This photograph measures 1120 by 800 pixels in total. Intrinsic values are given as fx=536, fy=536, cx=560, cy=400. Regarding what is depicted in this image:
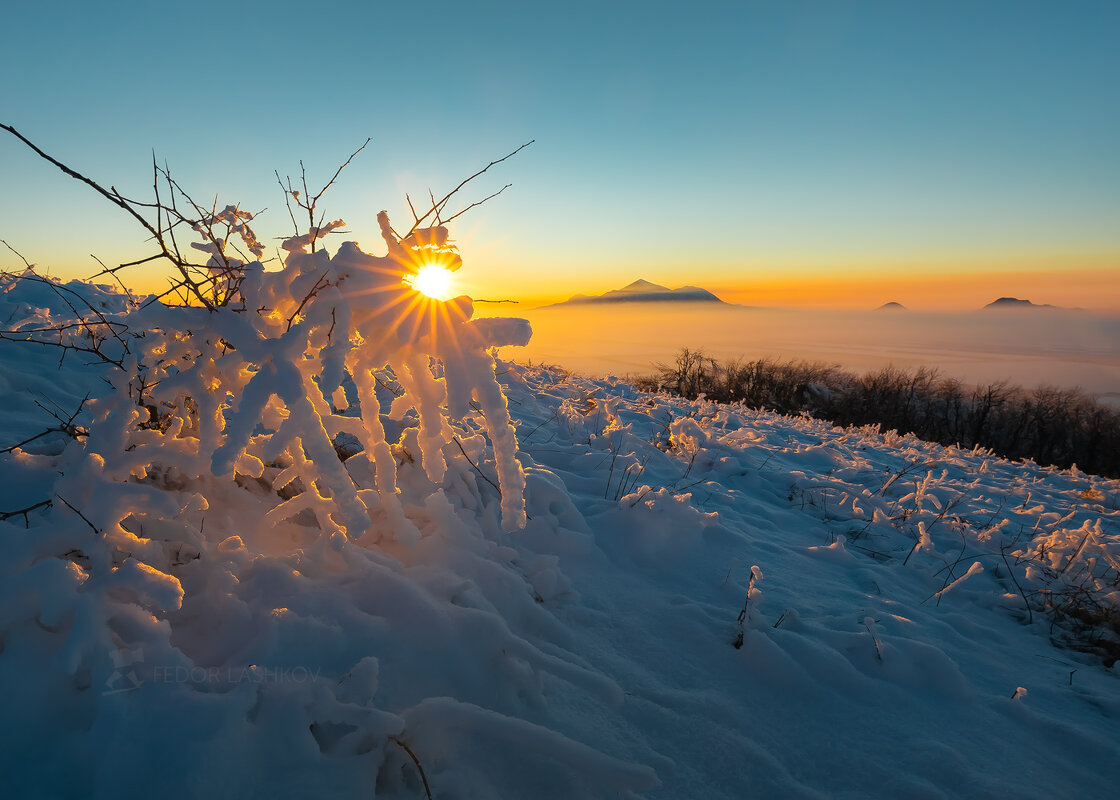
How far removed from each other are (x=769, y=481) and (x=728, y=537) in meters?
1.76

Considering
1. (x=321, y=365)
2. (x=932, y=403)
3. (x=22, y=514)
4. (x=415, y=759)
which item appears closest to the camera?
(x=415, y=759)

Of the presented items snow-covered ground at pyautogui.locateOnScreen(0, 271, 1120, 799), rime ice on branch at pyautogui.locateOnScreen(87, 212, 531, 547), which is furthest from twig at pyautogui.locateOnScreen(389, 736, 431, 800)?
rime ice on branch at pyautogui.locateOnScreen(87, 212, 531, 547)

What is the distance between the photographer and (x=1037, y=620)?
2992mm

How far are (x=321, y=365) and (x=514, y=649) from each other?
3.92ft

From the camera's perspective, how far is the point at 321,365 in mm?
1741

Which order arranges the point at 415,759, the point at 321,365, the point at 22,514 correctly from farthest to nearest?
the point at 22,514, the point at 321,365, the point at 415,759

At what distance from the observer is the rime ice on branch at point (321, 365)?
162cm

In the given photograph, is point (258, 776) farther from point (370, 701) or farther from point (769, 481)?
point (769, 481)

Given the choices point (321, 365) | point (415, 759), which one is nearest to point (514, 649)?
point (415, 759)

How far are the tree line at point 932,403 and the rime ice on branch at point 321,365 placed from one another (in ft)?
91.8

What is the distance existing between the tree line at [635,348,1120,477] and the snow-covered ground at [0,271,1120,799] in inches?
1046

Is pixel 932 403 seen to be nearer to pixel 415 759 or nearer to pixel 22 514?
pixel 415 759

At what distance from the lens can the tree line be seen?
31.3 m

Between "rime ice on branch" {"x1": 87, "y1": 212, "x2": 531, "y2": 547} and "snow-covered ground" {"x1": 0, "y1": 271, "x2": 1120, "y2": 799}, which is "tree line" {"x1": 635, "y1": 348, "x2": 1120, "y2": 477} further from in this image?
"rime ice on branch" {"x1": 87, "y1": 212, "x2": 531, "y2": 547}
